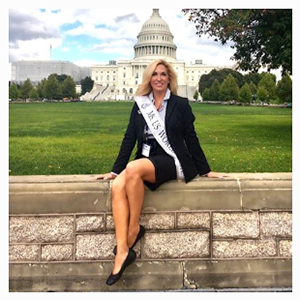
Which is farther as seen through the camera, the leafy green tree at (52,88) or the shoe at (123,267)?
the leafy green tree at (52,88)

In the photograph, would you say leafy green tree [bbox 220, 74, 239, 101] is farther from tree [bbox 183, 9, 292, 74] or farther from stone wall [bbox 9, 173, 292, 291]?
stone wall [bbox 9, 173, 292, 291]

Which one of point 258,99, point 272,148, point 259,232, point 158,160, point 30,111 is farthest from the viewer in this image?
point 258,99

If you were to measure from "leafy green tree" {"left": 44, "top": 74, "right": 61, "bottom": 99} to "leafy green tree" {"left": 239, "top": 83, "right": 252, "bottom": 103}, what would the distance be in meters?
11.8

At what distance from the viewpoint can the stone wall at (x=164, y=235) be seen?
2.88m

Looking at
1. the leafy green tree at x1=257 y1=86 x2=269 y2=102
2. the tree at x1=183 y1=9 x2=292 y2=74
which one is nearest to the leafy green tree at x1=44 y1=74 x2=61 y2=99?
the leafy green tree at x1=257 y1=86 x2=269 y2=102

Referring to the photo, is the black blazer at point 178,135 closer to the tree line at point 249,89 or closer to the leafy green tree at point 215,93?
the tree line at point 249,89

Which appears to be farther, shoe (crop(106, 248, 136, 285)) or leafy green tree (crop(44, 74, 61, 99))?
leafy green tree (crop(44, 74, 61, 99))

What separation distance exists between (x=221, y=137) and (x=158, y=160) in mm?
6021

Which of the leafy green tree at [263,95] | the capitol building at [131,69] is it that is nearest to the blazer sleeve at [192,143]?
the leafy green tree at [263,95]

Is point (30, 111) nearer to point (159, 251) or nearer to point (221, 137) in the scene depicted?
point (221, 137)

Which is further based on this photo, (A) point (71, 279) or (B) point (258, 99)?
(B) point (258, 99)

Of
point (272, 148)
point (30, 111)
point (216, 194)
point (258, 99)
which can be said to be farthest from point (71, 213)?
point (258, 99)

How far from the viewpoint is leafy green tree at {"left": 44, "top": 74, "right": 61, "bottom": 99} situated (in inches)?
891

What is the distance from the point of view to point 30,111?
14.4 meters
